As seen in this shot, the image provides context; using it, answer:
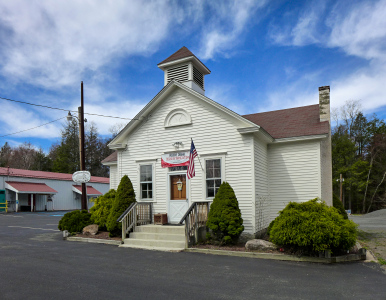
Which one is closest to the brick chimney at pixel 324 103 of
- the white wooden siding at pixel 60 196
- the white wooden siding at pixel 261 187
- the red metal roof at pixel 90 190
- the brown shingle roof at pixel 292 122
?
the brown shingle roof at pixel 292 122

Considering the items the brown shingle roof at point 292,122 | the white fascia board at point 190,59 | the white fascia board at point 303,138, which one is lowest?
the white fascia board at point 303,138

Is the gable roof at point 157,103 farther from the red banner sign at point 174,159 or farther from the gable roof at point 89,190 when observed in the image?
the gable roof at point 89,190

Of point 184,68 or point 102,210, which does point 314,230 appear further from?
point 184,68

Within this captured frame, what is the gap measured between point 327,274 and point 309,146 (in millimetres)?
6283

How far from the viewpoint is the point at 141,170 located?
44.3 feet

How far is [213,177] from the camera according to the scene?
11.9m

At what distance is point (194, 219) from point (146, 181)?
11.0ft

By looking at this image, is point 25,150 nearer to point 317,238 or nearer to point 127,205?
point 127,205

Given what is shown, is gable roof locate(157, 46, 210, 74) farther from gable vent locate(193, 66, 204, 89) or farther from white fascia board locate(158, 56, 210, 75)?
gable vent locate(193, 66, 204, 89)

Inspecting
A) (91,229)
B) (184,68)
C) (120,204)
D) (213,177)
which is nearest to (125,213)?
(120,204)

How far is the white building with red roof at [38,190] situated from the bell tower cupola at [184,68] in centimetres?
2278

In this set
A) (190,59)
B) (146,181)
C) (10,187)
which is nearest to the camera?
(146,181)

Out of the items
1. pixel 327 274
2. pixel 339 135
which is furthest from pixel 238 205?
pixel 339 135

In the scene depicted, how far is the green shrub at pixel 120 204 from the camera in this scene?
39.3ft
